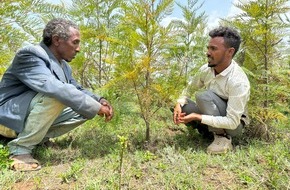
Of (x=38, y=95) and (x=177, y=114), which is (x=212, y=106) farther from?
(x=38, y=95)

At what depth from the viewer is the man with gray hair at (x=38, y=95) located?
2.54 m

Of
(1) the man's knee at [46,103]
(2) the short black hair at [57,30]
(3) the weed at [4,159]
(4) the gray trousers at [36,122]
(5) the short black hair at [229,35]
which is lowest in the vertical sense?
(3) the weed at [4,159]

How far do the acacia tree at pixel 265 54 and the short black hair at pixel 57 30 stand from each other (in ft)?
5.54

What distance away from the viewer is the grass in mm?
2322

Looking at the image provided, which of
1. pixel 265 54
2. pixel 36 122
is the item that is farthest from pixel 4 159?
pixel 265 54

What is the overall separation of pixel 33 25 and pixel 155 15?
1218 millimetres

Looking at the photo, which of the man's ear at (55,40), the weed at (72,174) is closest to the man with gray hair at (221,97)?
the weed at (72,174)

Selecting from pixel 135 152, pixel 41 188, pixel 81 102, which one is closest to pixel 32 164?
pixel 41 188

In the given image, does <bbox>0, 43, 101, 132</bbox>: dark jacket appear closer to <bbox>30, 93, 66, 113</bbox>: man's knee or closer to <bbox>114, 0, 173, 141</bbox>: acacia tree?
<bbox>30, 93, 66, 113</bbox>: man's knee

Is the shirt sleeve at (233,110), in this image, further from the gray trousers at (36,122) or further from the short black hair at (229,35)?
the gray trousers at (36,122)

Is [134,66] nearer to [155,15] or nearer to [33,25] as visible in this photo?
[155,15]

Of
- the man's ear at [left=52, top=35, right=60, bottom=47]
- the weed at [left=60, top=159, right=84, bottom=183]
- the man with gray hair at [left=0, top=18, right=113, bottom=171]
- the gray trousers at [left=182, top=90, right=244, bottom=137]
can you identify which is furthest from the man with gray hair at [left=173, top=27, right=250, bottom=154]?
the man's ear at [left=52, top=35, right=60, bottom=47]

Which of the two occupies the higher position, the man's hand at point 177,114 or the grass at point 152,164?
the man's hand at point 177,114

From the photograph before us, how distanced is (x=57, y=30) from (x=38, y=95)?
0.58 m
